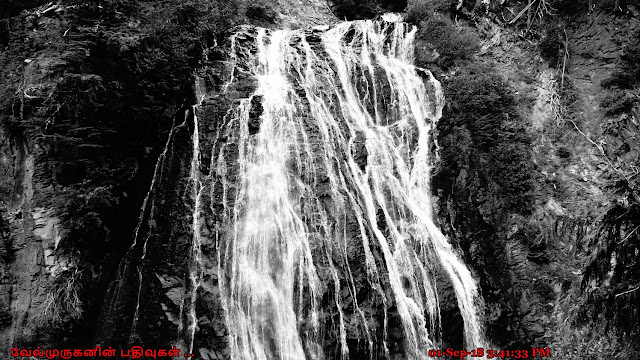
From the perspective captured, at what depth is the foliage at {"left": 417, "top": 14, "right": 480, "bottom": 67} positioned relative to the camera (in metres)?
10.3

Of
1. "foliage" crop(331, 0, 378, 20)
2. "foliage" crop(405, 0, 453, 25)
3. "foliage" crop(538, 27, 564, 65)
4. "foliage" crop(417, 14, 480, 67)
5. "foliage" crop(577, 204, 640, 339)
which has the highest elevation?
"foliage" crop(331, 0, 378, 20)

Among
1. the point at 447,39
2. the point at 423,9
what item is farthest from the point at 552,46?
the point at 423,9

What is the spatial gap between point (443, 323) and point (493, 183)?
3.18m

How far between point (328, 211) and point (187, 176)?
9.57 ft

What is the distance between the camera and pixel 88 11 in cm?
865

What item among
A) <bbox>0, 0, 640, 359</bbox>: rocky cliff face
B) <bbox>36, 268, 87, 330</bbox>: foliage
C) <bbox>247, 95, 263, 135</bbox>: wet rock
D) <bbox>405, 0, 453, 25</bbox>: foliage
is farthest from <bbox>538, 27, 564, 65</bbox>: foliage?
<bbox>36, 268, 87, 330</bbox>: foliage

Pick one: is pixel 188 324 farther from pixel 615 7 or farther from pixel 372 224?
pixel 615 7

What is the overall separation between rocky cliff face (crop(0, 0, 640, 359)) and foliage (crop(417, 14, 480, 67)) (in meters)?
0.37

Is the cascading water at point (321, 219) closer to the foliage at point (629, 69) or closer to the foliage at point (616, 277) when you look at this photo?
the foliage at point (616, 277)

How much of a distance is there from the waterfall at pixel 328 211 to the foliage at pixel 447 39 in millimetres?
933

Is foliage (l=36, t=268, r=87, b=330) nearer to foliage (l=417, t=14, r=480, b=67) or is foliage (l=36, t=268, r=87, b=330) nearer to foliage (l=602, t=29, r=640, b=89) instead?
foliage (l=417, t=14, r=480, b=67)

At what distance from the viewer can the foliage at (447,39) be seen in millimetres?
10328

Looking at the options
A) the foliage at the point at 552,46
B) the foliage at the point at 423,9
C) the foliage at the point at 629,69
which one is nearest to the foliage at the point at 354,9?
the foliage at the point at 423,9

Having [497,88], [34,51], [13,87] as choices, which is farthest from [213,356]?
[497,88]
